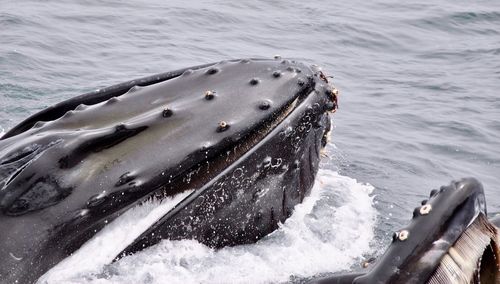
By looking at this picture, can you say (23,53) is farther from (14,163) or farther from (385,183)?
(14,163)

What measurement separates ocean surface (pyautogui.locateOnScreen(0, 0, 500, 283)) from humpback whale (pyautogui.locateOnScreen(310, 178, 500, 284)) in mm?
2067

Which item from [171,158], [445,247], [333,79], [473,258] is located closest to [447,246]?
[445,247]

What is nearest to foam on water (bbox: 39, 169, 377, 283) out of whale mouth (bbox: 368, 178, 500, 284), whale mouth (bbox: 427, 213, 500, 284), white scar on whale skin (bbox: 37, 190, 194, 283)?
white scar on whale skin (bbox: 37, 190, 194, 283)

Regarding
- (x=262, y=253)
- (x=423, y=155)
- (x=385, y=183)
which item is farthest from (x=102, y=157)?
(x=423, y=155)

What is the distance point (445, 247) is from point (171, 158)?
2.20 m

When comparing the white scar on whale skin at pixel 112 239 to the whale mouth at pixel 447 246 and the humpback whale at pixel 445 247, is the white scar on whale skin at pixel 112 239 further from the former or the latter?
the whale mouth at pixel 447 246

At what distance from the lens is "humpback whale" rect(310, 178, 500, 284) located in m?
4.75

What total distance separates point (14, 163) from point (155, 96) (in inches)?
45.9

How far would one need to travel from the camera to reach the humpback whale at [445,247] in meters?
4.75

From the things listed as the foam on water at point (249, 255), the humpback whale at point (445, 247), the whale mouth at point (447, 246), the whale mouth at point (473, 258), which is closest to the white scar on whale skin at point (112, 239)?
the foam on water at point (249, 255)

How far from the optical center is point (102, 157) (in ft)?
20.6

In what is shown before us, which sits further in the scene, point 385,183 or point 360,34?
point 360,34

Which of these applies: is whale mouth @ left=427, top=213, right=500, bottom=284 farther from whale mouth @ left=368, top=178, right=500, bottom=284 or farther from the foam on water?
the foam on water

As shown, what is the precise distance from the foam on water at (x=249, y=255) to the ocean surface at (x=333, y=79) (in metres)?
0.01
